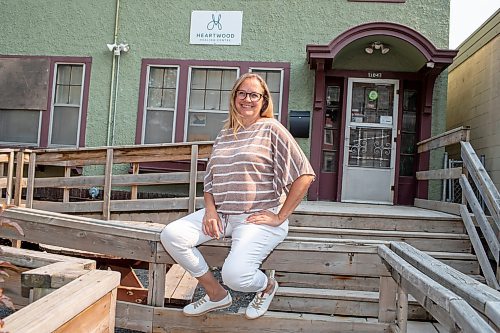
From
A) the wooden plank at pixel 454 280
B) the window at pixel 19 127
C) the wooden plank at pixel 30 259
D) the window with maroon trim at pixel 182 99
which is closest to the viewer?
the wooden plank at pixel 454 280

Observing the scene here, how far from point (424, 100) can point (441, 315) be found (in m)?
5.88

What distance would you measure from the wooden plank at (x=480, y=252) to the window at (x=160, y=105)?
4.47 metres

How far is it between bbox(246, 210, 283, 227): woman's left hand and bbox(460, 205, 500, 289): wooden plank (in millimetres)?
2534

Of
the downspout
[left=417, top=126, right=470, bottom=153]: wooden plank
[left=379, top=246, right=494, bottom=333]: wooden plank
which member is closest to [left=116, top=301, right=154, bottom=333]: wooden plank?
[left=379, top=246, right=494, bottom=333]: wooden plank

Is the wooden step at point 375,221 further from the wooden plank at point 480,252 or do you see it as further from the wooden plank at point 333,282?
the wooden plank at point 333,282

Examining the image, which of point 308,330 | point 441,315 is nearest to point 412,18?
point 308,330

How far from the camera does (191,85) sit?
745cm

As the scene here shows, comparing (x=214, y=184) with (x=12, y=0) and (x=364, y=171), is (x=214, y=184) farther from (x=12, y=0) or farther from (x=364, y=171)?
(x=12, y=0)

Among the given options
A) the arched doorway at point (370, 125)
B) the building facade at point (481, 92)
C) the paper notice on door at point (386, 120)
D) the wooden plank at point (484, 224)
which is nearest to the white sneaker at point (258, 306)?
the wooden plank at point (484, 224)

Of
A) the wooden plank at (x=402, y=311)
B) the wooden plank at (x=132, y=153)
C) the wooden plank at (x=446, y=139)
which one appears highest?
the wooden plank at (x=446, y=139)

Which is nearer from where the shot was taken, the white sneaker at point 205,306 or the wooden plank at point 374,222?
the white sneaker at point 205,306

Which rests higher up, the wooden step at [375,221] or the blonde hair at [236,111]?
the blonde hair at [236,111]

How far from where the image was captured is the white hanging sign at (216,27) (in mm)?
7293

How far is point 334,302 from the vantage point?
11.8ft
